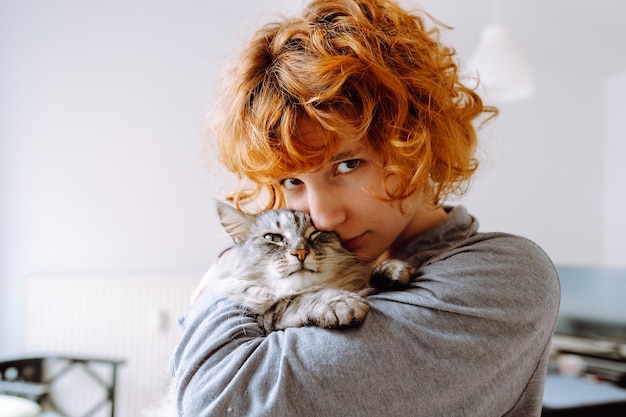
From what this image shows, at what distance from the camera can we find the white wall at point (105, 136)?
343cm

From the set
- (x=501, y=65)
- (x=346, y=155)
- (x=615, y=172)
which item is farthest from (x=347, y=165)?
(x=615, y=172)

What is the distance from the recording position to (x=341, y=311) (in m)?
0.87

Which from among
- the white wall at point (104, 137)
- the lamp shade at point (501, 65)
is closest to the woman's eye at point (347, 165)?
the lamp shade at point (501, 65)

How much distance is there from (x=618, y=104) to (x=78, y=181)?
4625mm

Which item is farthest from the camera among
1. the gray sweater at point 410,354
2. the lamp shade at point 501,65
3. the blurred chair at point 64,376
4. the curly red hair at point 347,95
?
the blurred chair at point 64,376

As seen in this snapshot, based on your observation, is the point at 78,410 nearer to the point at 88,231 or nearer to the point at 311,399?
the point at 88,231

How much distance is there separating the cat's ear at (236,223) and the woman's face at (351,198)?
0.22 m

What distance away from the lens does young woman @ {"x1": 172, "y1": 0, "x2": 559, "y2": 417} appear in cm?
78

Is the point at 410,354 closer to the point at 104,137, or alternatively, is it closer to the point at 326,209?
the point at 326,209

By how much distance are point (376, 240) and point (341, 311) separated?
0.34 m

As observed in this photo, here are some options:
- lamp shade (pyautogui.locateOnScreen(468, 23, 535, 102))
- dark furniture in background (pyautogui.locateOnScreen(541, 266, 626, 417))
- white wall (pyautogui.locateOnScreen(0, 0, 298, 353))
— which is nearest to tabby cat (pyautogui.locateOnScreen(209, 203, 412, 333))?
lamp shade (pyautogui.locateOnScreen(468, 23, 535, 102))

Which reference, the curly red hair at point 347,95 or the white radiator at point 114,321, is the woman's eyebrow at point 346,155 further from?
the white radiator at point 114,321

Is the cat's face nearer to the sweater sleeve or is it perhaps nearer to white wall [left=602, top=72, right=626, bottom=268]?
the sweater sleeve

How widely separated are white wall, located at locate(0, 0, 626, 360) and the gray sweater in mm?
2526
